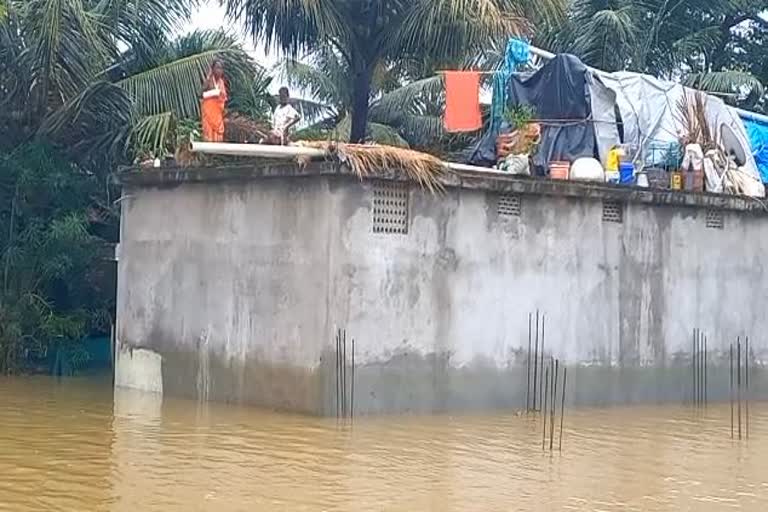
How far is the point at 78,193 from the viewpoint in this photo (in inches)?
739

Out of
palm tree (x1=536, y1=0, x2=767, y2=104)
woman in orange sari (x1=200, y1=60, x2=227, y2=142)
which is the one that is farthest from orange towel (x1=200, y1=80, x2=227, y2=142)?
palm tree (x1=536, y1=0, x2=767, y2=104)

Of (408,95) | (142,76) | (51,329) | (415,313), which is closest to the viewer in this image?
(415,313)

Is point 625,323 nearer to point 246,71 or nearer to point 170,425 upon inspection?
point 170,425

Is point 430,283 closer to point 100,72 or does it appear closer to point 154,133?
point 154,133

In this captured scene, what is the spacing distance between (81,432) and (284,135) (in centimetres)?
504

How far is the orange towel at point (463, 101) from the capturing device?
17.3 metres

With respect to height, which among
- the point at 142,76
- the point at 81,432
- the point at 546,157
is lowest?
the point at 81,432

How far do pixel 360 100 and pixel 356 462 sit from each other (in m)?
10.4

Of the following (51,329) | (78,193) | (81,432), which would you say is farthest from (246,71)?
(81,432)

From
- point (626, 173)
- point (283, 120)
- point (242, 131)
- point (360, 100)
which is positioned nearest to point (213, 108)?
point (283, 120)

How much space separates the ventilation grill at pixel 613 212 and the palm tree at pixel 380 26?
13.3 feet

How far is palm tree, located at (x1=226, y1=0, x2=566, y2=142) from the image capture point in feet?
58.8

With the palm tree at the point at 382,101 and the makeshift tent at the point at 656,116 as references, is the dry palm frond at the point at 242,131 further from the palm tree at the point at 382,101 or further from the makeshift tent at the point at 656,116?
the palm tree at the point at 382,101

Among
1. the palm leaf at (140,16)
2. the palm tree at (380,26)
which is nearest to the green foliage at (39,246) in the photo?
the palm leaf at (140,16)
